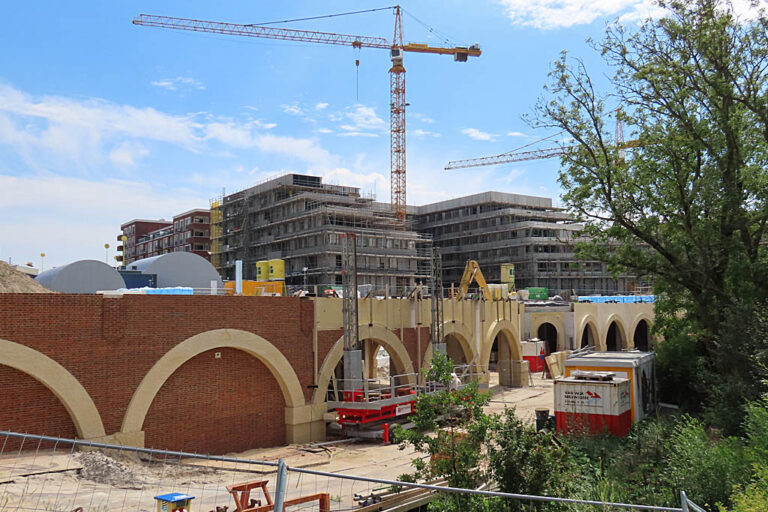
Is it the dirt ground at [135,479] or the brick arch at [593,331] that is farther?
the brick arch at [593,331]

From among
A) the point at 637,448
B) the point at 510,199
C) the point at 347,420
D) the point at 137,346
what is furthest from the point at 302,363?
the point at 510,199

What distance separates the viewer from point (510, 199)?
3723 inches

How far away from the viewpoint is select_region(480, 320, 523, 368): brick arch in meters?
35.5

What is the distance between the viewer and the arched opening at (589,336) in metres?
51.0

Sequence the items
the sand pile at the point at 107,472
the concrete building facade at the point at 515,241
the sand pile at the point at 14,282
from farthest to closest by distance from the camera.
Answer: the concrete building facade at the point at 515,241 < the sand pile at the point at 14,282 < the sand pile at the point at 107,472

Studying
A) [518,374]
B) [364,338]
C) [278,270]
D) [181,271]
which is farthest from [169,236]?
[364,338]

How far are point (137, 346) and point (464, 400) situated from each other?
10065 mm

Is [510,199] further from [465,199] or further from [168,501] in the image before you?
[168,501]

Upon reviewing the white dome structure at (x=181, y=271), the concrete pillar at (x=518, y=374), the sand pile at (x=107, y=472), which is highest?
the white dome structure at (x=181, y=271)

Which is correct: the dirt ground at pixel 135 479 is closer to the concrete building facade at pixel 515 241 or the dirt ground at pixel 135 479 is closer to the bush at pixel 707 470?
→ the bush at pixel 707 470

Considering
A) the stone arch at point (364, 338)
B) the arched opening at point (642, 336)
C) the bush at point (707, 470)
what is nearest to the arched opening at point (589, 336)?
the arched opening at point (642, 336)

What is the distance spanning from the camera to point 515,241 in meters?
89.1

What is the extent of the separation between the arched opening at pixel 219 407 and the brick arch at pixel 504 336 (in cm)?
1620

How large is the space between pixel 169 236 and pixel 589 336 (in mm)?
76782
